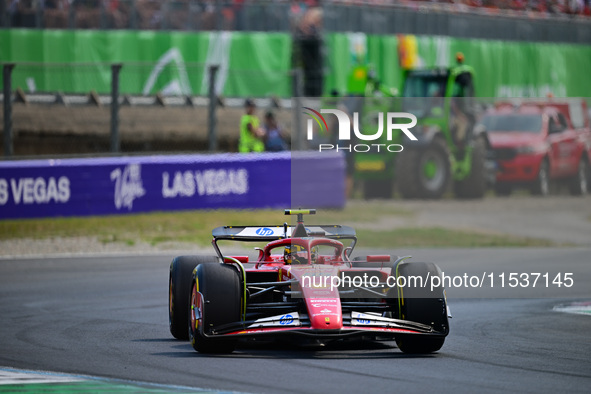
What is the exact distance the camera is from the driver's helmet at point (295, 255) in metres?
8.42

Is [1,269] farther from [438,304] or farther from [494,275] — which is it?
[438,304]

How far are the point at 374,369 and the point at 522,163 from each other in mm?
12790

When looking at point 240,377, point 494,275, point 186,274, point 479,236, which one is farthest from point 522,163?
point 240,377

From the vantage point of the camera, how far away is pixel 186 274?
28.5 feet

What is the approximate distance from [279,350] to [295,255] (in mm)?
751

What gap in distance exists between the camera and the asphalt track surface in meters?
6.70

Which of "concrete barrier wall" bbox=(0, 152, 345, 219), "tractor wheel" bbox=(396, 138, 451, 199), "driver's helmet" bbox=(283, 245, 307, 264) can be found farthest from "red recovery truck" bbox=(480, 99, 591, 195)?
"driver's helmet" bbox=(283, 245, 307, 264)

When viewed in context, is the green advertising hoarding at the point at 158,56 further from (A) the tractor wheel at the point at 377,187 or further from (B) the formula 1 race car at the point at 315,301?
(B) the formula 1 race car at the point at 315,301

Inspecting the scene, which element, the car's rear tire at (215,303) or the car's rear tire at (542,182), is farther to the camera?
the car's rear tire at (542,182)

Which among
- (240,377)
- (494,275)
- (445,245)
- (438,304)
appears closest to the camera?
(240,377)

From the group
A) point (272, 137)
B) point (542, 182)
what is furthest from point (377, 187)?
point (542, 182)

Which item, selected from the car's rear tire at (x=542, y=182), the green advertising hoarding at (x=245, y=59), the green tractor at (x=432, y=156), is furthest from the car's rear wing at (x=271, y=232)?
the car's rear tire at (x=542, y=182)

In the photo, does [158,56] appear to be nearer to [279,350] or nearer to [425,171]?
[425,171]

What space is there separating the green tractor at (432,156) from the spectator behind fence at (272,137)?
4.59 feet
